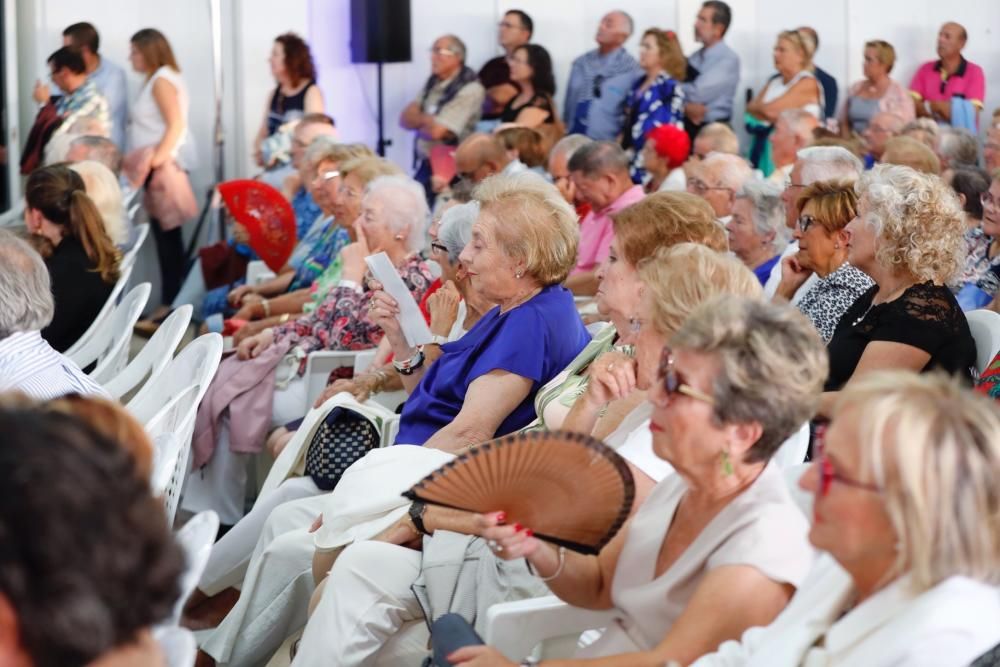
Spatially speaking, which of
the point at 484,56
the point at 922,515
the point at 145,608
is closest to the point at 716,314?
the point at 922,515

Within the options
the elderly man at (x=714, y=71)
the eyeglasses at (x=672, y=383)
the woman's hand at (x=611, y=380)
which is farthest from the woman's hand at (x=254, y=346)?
the elderly man at (x=714, y=71)

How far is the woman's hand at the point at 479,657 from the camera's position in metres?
2.10

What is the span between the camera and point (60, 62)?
8.62 m

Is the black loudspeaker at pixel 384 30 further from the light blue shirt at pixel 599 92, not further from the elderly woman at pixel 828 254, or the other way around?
the elderly woman at pixel 828 254

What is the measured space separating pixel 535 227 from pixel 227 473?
1769mm

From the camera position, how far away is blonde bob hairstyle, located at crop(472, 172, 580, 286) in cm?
344

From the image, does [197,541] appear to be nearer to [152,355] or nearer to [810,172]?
[152,355]

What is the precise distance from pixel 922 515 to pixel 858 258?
6.78 ft

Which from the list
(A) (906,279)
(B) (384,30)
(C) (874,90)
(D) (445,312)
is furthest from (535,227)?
(B) (384,30)

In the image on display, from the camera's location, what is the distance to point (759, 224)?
4.84 m

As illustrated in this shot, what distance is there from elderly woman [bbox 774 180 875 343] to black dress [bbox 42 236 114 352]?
2.47m

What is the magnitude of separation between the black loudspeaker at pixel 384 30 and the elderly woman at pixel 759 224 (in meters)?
5.45

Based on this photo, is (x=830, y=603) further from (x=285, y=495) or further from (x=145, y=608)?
(x=285, y=495)

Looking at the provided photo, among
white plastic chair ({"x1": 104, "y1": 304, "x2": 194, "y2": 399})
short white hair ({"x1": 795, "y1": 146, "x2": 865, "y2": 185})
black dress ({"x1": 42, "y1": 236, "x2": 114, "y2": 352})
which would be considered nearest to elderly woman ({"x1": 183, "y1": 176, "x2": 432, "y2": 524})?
black dress ({"x1": 42, "y1": 236, "x2": 114, "y2": 352})
